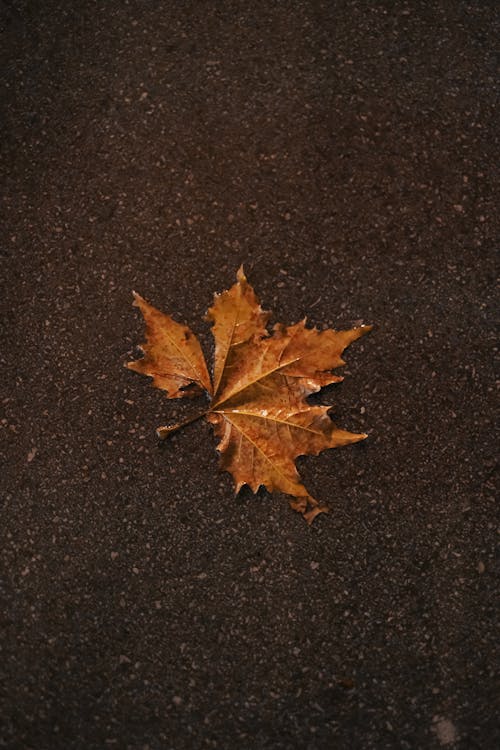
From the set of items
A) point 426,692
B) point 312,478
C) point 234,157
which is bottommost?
point 426,692

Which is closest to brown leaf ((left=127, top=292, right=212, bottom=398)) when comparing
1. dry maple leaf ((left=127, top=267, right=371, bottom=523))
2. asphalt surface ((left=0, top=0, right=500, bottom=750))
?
dry maple leaf ((left=127, top=267, right=371, bottom=523))

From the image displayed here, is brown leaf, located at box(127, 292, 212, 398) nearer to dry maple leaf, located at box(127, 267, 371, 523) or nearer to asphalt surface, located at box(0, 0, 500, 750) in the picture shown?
dry maple leaf, located at box(127, 267, 371, 523)

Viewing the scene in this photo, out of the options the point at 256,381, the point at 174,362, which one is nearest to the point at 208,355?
the point at 174,362

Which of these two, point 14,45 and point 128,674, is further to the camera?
point 14,45

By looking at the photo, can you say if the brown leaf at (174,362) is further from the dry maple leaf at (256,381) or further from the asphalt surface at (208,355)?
the asphalt surface at (208,355)

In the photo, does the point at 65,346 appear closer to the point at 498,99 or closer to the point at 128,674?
the point at 128,674

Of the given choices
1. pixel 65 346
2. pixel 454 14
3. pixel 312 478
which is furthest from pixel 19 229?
pixel 454 14

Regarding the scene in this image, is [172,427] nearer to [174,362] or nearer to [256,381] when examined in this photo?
[174,362]
